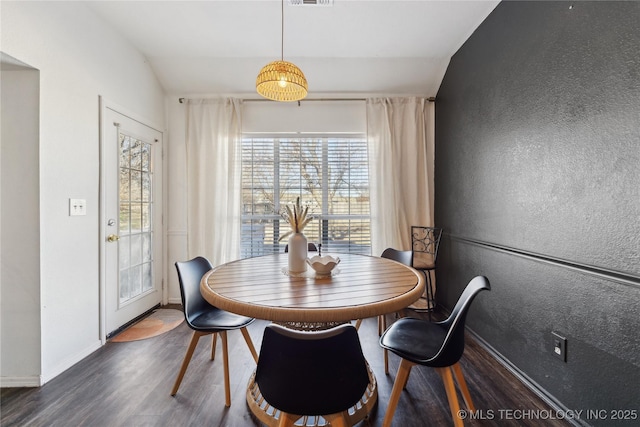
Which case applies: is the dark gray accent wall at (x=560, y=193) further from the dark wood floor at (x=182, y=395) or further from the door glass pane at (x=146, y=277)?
the door glass pane at (x=146, y=277)

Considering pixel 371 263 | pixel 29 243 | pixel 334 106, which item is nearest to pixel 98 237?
pixel 29 243

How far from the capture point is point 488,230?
2215mm

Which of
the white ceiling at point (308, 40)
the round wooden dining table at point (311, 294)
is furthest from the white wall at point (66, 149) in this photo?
the round wooden dining table at point (311, 294)

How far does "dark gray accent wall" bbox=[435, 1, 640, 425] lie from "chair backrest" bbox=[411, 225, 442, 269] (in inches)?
19.1

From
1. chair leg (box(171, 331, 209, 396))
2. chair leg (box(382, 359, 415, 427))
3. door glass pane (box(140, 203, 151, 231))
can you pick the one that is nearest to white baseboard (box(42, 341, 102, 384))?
chair leg (box(171, 331, 209, 396))

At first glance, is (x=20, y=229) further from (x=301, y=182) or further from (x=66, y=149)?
(x=301, y=182)

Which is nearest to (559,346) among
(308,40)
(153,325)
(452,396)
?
(452,396)

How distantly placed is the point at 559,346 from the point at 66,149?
3538 mm

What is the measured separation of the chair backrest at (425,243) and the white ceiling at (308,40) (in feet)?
5.54

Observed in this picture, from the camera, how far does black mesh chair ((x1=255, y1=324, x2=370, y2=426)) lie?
87 cm

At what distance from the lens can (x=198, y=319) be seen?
168 cm

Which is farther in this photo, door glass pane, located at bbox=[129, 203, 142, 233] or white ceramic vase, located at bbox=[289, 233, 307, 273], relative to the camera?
door glass pane, located at bbox=[129, 203, 142, 233]

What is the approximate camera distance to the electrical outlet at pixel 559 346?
1.50 m

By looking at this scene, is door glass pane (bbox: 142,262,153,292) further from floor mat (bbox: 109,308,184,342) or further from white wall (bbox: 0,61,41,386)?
white wall (bbox: 0,61,41,386)
